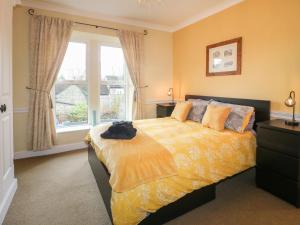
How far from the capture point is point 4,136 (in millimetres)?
2002

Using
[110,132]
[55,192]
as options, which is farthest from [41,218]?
[110,132]

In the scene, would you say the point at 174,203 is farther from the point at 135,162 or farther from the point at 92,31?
the point at 92,31

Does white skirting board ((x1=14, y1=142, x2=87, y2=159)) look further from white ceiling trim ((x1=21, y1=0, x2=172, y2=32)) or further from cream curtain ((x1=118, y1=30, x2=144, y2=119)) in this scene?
white ceiling trim ((x1=21, y1=0, x2=172, y2=32))

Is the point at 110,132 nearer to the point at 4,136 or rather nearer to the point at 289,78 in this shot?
the point at 4,136

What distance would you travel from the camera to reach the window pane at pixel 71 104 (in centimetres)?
382

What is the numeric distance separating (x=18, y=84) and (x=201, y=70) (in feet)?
11.0

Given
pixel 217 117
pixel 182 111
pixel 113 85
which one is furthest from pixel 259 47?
pixel 113 85

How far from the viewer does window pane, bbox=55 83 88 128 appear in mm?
3816

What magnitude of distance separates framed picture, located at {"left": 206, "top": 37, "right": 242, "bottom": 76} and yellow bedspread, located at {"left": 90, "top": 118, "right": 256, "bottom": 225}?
3.98 ft

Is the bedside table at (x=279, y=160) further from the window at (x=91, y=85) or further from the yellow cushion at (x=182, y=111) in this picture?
the window at (x=91, y=85)

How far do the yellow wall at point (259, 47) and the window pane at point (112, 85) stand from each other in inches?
67.7

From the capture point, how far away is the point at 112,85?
431cm

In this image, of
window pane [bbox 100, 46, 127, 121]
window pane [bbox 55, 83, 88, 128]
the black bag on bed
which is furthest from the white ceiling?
the black bag on bed

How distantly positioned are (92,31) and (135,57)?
99 centimetres
